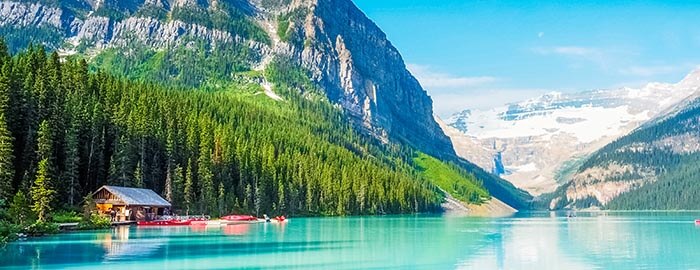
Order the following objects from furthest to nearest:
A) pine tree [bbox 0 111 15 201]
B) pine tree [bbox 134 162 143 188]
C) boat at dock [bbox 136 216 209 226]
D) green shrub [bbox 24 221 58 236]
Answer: pine tree [bbox 134 162 143 188], boat at dock [bbox 136 216 209 226], pine tree [bbox 0 111 15 201], green shrub [bbox 24 221 58 236]

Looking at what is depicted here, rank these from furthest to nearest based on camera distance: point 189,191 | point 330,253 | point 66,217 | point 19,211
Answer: point 189,191, point 66,217, point 19,211, point 330,253

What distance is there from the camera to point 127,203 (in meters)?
106

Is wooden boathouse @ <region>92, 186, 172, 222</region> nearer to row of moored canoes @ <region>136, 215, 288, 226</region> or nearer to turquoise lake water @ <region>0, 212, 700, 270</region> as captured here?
row of moored canoes @ <region>136, 215, 288, 226</region>

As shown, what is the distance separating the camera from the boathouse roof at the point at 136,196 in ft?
348

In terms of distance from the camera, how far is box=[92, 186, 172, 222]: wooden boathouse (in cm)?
10556

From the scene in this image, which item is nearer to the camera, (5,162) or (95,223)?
(5,162)

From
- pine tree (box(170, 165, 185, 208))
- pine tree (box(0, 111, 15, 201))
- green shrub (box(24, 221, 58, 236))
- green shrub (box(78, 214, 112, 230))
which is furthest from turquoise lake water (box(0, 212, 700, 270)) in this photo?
pine tree (box(170, 165, 185, 208))

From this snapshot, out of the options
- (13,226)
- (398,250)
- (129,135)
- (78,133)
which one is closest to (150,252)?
(13,226)

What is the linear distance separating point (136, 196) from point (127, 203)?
5.03 meters

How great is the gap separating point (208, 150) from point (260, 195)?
56.3ft

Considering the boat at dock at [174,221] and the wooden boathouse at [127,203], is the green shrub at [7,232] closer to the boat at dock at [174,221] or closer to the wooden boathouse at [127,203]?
the wooden boathouse at [127,203]

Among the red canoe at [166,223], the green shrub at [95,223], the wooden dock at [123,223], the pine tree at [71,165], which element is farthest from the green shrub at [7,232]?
the red canoe at [166,223]

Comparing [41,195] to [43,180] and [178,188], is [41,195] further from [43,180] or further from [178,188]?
[178,188]

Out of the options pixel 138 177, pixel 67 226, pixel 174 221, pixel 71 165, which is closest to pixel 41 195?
pixel 67 226
